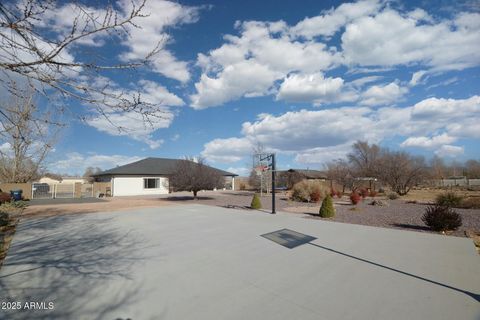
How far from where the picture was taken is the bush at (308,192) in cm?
2131

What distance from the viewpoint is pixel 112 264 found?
5.49 meters

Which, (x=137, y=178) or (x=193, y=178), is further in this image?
(x=137, y=178)

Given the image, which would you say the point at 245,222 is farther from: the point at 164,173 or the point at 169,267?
the point at 164,173

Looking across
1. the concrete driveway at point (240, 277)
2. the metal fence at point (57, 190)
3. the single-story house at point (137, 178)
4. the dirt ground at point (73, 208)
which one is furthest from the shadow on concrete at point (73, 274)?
the metal fence at point (57, 190)

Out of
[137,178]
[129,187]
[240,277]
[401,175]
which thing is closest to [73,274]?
[240,277]

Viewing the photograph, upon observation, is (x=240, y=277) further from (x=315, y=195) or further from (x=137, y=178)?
(x=137, y=178)

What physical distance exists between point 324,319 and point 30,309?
12.9 feet

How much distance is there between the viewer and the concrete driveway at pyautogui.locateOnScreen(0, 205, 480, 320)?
3592 millimetres

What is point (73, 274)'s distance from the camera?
Result: 4875mm

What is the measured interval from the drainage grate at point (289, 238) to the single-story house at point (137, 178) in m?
21.2

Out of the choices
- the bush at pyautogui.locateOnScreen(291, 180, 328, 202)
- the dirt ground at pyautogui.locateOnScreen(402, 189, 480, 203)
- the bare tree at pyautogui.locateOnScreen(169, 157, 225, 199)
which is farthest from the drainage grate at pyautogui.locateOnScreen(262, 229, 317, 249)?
the dirt ground at pyautogui.locateOnScreen(402, 189, 480, 203)

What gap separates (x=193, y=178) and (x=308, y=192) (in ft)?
31.8

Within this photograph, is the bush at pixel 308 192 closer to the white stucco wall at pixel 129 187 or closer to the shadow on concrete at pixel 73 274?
the shadow on concrete at pixel 73 274

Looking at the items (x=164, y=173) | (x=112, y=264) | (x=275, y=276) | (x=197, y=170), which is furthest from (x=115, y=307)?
(x=164, y=173)
